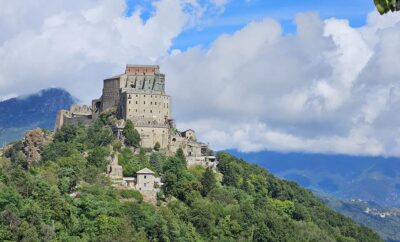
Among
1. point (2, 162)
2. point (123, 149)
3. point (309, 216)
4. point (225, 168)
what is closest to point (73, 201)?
point (123, 149)

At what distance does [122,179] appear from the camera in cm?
8044

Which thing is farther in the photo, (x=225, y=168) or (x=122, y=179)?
(x=225, y=168)

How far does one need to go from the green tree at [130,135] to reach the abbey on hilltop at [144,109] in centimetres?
132

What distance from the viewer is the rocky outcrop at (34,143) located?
9377cm

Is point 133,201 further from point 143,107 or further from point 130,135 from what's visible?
point 143,107

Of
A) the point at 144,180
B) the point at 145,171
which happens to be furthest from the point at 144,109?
the point at 144,180

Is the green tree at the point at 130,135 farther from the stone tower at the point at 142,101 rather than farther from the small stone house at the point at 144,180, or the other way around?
the small stone house at the point at 144,180

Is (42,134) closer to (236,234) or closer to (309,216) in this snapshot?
(236,234)

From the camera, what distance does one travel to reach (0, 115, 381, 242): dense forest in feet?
209

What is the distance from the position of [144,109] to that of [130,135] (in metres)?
6.02

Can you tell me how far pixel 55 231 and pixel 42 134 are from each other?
1502 inches

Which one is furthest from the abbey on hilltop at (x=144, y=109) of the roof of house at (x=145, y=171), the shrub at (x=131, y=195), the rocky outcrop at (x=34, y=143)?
the shrub at (x=131, y=195)

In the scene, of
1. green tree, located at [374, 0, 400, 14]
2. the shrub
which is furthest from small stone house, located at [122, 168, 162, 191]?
green tree, located at [374, 0, 400, 14]

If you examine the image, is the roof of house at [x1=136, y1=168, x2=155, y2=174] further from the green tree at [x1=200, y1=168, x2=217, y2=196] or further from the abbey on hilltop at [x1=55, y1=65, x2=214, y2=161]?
the abbey on hilltop at [x1=55, y1=65, x2=214, y2=161]
